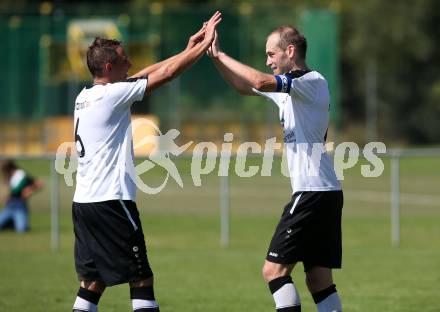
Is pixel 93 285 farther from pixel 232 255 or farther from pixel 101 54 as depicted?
pixel 232 255

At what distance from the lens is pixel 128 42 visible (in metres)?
39.5

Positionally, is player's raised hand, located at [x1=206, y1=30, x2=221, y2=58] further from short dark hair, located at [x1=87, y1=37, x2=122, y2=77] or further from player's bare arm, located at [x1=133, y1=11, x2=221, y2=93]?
short dark hair, located at [x1=87, y1=37, x2=122, y2=77]

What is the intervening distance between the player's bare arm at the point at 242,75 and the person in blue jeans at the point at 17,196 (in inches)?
503

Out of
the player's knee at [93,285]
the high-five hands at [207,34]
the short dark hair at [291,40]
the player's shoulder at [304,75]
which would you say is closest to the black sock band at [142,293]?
the player's knee at [93,285]

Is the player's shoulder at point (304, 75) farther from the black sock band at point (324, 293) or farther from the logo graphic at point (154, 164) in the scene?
the black sock band at point (324, 293)

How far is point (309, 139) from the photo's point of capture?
7.95 m

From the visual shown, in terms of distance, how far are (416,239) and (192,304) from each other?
8517 millimetres

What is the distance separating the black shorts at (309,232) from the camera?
312 inches

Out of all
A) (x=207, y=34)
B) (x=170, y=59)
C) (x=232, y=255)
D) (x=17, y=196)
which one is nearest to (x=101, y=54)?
(x=170, y=59)

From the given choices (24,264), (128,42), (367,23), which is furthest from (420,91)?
(24,264)

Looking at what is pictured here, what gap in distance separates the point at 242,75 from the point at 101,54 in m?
1.01

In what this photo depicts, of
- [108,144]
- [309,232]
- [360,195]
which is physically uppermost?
[108,144]

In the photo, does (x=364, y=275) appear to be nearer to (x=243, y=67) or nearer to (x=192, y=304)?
(x=192, y=304)

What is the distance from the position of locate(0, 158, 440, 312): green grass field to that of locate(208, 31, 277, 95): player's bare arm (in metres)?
3.29
